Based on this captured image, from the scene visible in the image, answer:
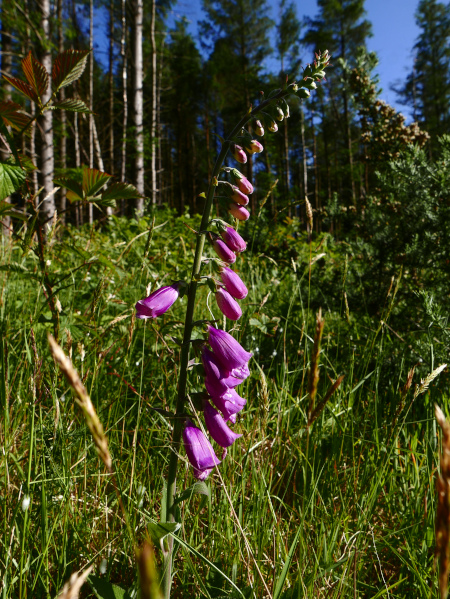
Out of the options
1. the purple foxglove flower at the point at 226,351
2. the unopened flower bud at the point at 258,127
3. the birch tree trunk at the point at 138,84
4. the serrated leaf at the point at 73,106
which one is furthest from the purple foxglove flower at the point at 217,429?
the birch tree trunk at the point at 138,84

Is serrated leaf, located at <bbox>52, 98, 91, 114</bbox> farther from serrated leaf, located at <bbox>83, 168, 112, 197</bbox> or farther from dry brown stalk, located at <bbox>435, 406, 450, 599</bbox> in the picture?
dry brown stalk, located at <bbox>435, 406, 450, 599</bbox>

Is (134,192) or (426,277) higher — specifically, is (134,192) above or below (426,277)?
above

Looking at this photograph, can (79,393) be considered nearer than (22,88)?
Yes

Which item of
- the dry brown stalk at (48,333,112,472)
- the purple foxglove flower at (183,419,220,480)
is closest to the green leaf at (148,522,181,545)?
the purple foxglove flower at (183,419,220,480)

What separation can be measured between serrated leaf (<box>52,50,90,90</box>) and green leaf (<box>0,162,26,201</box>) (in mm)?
388

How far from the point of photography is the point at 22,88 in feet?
5.10

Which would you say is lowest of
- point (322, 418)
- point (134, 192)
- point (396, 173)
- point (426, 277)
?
point (322, 418)

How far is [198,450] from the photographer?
1.00 metres

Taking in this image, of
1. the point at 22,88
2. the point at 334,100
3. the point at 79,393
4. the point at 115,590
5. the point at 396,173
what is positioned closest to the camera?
the point at 79,393

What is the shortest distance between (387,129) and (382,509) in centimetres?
293

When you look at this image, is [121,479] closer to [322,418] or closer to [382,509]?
[322,418]

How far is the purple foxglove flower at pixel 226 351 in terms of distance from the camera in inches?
40.4

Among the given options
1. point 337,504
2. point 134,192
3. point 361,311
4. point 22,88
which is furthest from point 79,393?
point 361,311

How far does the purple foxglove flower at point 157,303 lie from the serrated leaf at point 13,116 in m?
0.99
